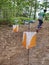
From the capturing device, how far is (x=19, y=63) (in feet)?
21.9

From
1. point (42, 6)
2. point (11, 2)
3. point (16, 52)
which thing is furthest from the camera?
point (42, 6)

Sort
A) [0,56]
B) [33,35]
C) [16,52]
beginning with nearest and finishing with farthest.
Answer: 1. [33,35]
2. [0,56]
3. [16,52]

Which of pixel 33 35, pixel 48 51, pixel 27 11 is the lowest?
pixel 27 11

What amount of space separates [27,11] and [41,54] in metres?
32.6

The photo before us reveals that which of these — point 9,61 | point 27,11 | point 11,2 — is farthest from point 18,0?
point 9,61

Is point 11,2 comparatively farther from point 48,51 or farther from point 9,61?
point 9,61

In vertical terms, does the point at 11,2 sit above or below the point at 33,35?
below

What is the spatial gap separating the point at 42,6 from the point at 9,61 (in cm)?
3401

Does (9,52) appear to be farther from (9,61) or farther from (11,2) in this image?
(11,2)

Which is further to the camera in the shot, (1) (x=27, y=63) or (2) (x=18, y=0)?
(2) (x=18, y=0)

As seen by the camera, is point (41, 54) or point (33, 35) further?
point (41, 54)

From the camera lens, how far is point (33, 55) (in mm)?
7895

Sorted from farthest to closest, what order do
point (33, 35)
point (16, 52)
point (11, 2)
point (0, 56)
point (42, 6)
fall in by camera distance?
point (42, 6) → point (11, 2) → point (16, 52) → point (0, 56) → point (33, 35)

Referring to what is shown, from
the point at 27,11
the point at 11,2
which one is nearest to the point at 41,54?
the point at 11,2
